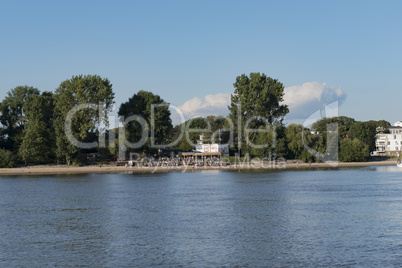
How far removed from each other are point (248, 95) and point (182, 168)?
25.6 metres

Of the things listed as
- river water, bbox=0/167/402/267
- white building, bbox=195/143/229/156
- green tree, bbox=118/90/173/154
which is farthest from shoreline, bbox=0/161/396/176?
river water, bbox=0/167/402/267

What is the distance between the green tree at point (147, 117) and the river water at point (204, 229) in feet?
192

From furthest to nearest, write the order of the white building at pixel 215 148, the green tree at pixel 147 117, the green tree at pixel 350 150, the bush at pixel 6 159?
1. the green tree at pixel 350 150
2. the white building at pixel 215 148
3. the green tree at pixel 147 117
4. the bush at pixel 6 159

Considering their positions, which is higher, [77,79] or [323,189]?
[77,79]

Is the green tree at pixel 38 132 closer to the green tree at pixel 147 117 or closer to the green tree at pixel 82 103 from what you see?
the green tree at pixel 82 103

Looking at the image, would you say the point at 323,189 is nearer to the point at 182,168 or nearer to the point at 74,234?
the point at 74,234

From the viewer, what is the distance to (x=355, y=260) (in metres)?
21.6

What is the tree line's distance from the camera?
314 feet

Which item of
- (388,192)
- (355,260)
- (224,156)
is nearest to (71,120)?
(224,156)

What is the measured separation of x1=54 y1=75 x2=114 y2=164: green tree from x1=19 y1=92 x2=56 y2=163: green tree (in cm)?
242

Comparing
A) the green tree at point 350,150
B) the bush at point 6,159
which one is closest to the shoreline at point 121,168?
the bush at point 6,159

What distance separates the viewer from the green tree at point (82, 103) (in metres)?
94.9

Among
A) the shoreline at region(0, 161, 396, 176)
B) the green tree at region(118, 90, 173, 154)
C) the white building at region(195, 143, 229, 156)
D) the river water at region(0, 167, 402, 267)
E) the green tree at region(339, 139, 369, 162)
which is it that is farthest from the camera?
the green tree at region(339, 139, 369, 162)

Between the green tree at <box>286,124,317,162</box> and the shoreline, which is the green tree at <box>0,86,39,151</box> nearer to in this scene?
the shoreline
